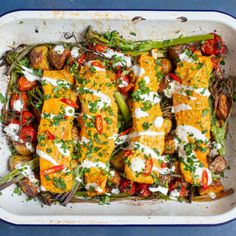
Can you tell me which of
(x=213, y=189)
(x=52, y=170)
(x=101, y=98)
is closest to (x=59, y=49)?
(x=101, y=98)

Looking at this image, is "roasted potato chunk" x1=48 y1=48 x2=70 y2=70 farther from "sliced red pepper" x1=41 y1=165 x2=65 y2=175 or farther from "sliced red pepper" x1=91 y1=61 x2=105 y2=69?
"sliced red pepper" x1=41 y1=165 x2=65 y2=175

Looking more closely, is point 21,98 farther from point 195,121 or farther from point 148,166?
point 195,121

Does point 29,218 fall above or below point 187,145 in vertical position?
below

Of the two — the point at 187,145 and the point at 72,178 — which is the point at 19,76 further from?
the point at 187,145

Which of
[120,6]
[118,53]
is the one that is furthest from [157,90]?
[120,6]

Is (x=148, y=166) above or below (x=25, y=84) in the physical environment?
below

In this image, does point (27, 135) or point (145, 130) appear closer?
point (145, 130)

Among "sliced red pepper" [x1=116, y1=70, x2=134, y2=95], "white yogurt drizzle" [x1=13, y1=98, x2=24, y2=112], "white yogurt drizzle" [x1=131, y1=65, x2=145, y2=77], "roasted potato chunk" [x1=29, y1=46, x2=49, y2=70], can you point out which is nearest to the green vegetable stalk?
"sliced red pepper" [x1=116, y1=70, x2=134, y2=95]
